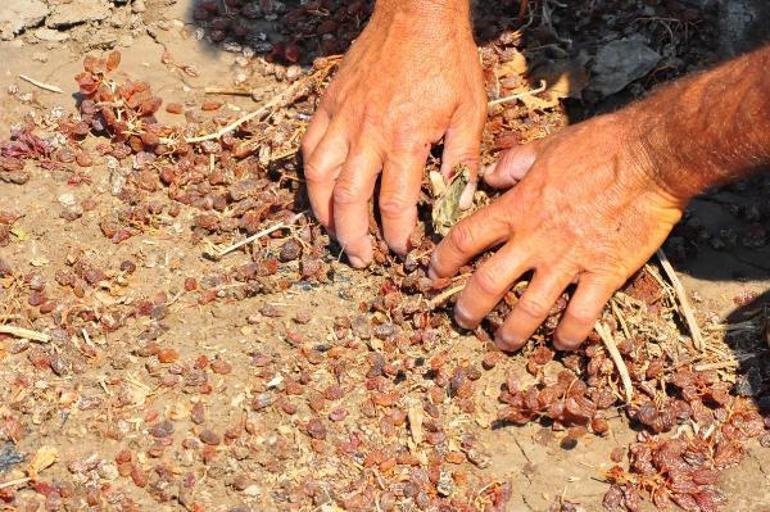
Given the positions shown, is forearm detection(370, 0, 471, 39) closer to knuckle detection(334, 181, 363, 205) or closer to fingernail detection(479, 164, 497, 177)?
fingernail detection(479, 164, 497, 177)

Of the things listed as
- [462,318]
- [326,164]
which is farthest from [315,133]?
[462,318]

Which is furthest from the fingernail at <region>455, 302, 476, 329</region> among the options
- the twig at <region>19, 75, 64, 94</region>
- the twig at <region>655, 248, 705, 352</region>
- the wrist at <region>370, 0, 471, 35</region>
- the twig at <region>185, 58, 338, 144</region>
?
the twig at <region>19, 75, 64, 94</region>

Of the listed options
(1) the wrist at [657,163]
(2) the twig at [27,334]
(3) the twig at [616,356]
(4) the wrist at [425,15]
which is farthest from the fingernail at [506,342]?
(2) the twig at [27,334]

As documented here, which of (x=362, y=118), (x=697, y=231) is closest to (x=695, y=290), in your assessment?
(x=697, y=231)

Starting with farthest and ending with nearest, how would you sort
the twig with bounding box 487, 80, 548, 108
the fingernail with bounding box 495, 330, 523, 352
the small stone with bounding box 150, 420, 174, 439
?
the twig with bounding box 487, 80, 548, 108 < the fingernail with bounding box 495, 330, 523, 352 < the small stone with bounding box 150, 420, 174, 439

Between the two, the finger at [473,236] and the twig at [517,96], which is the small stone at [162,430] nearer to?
the finger at [473,236]

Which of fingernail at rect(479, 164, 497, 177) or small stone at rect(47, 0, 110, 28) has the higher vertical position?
fingernail at rect(479, 164, 497, 177)

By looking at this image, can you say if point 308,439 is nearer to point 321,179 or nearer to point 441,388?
point 441,388

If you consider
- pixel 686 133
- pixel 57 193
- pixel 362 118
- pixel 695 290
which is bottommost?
pixel 57 193
